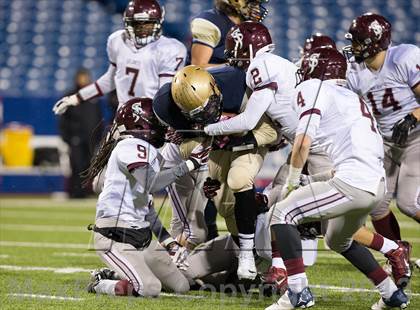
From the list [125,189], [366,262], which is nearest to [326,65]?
[366,262]

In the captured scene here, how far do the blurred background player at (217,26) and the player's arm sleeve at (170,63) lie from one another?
266 mm

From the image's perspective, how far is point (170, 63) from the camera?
5844 millimetres

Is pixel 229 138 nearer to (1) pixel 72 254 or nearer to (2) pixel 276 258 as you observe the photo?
(2) pixel 276 258

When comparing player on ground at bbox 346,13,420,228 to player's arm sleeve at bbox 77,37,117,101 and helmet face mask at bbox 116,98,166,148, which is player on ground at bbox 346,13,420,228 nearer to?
helmet face mask at bbox 116,98,166,148

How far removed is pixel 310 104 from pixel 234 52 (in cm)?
92

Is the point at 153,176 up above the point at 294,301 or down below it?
above

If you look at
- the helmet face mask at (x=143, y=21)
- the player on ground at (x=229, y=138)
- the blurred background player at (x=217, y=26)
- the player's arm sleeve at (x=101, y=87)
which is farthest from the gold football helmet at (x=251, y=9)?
the player's arm sleeve at (x=101, y=87)

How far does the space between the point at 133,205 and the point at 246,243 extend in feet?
2.00

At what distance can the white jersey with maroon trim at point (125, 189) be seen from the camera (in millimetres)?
4269

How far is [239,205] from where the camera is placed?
4.44m

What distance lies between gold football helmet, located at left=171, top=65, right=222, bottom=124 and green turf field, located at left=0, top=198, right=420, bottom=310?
3.04 feet

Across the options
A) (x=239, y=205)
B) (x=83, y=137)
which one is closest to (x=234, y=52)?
(x=239, y=205)

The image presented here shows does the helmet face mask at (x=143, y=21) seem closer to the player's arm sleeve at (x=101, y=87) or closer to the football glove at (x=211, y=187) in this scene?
the player's arm sleeve at (x=101, y=87)

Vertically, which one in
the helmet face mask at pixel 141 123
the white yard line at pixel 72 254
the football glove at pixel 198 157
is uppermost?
the helmet face mask at pixel 141 123
